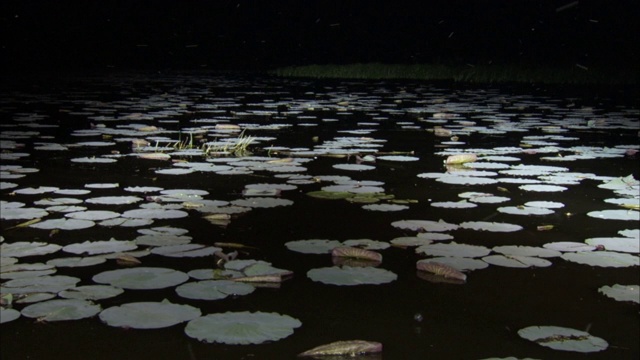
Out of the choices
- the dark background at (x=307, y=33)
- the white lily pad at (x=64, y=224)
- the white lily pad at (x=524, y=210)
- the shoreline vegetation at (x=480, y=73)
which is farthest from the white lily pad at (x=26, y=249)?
the dark background at (x=307, y=33)

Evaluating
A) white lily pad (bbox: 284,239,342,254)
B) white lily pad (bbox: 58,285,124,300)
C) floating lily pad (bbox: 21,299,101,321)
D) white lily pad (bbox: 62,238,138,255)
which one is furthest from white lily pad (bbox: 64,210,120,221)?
floating lily pad (bbox: 21,299,101,321)

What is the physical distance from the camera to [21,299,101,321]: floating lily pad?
1.58 metres

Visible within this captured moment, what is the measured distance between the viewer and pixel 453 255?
214 cm

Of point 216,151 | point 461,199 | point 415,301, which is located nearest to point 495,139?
point 216,151

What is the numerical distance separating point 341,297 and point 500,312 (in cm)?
36

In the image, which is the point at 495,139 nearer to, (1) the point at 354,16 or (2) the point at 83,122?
(2) the point at 83,122

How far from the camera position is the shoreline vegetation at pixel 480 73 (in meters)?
14.1

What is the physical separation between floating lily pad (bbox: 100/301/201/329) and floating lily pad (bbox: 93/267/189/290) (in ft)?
0.50

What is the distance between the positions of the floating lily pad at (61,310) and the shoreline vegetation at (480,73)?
43.9 ft

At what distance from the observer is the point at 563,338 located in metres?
1.50

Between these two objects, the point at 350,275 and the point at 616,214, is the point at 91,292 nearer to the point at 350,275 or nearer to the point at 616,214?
the point at 350,275

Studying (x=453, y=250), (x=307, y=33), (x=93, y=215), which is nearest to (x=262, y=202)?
(x=93, y=215)

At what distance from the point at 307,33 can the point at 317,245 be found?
922 inches

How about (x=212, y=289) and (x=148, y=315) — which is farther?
(x=212, y=289)
